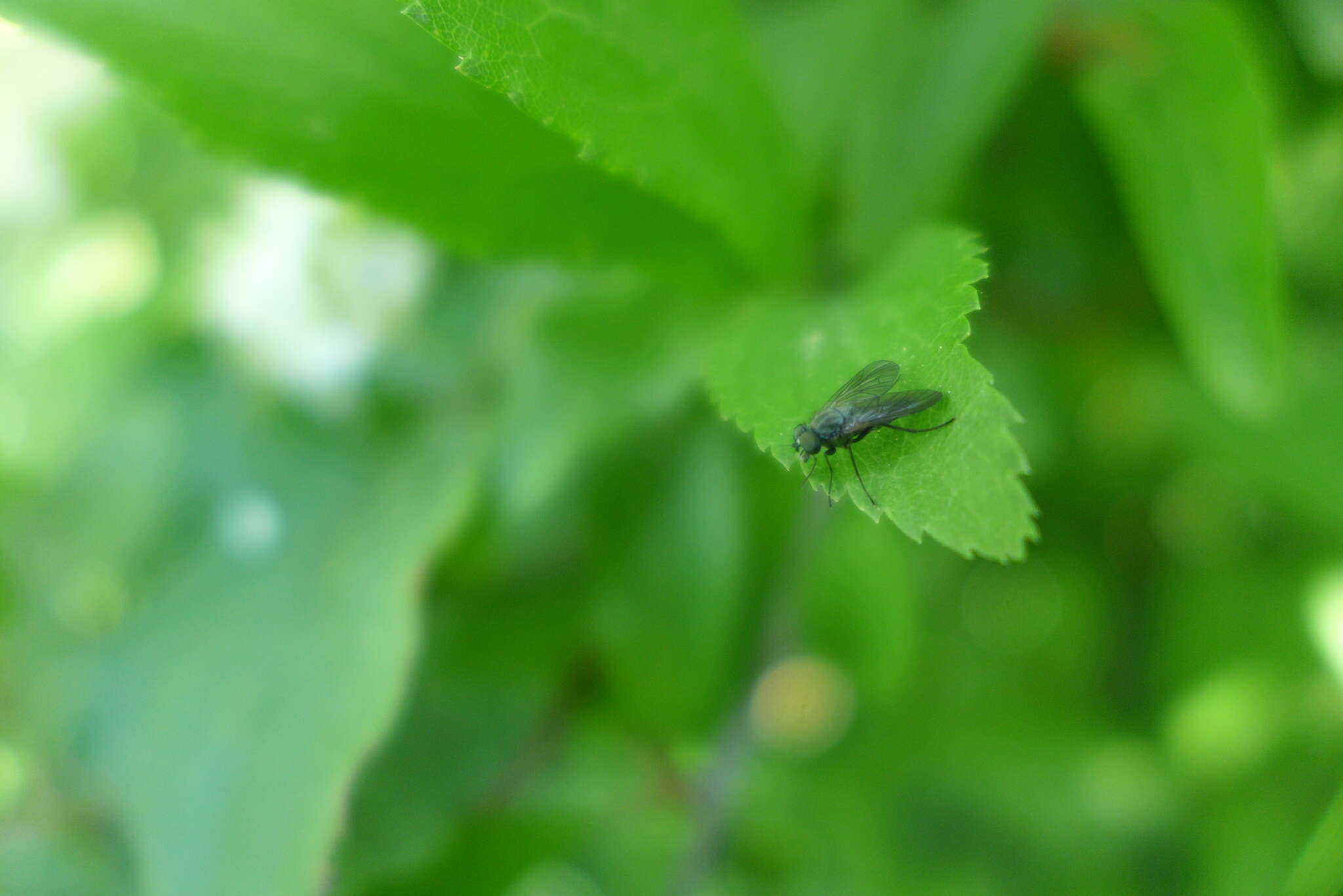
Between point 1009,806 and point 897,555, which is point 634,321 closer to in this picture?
point 897,555

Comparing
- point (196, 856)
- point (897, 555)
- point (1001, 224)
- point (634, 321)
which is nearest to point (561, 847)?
point (196, 856)

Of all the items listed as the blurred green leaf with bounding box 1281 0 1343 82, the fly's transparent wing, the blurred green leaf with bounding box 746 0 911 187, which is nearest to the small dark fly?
the fly's transparent wing

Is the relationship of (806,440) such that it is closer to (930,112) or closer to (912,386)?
(912,386)

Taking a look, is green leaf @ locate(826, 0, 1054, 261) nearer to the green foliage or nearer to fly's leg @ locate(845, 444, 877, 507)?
fly's leg @ locate(845, 444, 877, 507)

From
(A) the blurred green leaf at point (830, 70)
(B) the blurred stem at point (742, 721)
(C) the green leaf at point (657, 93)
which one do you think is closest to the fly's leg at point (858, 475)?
(C) the green leaf at point (657, 93)

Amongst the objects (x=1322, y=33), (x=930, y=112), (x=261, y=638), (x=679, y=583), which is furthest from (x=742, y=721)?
(x=1322, y=33)

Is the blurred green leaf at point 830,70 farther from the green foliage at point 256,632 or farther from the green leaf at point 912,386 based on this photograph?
the green foliage at point 256,632

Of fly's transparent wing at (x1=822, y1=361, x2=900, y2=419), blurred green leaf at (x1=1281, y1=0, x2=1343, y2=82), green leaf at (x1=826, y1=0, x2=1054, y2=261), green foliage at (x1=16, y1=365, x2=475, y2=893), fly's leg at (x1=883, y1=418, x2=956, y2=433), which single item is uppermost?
blurred green leaf at (x1=1281, y1=0, x2=1343, y2=82)
